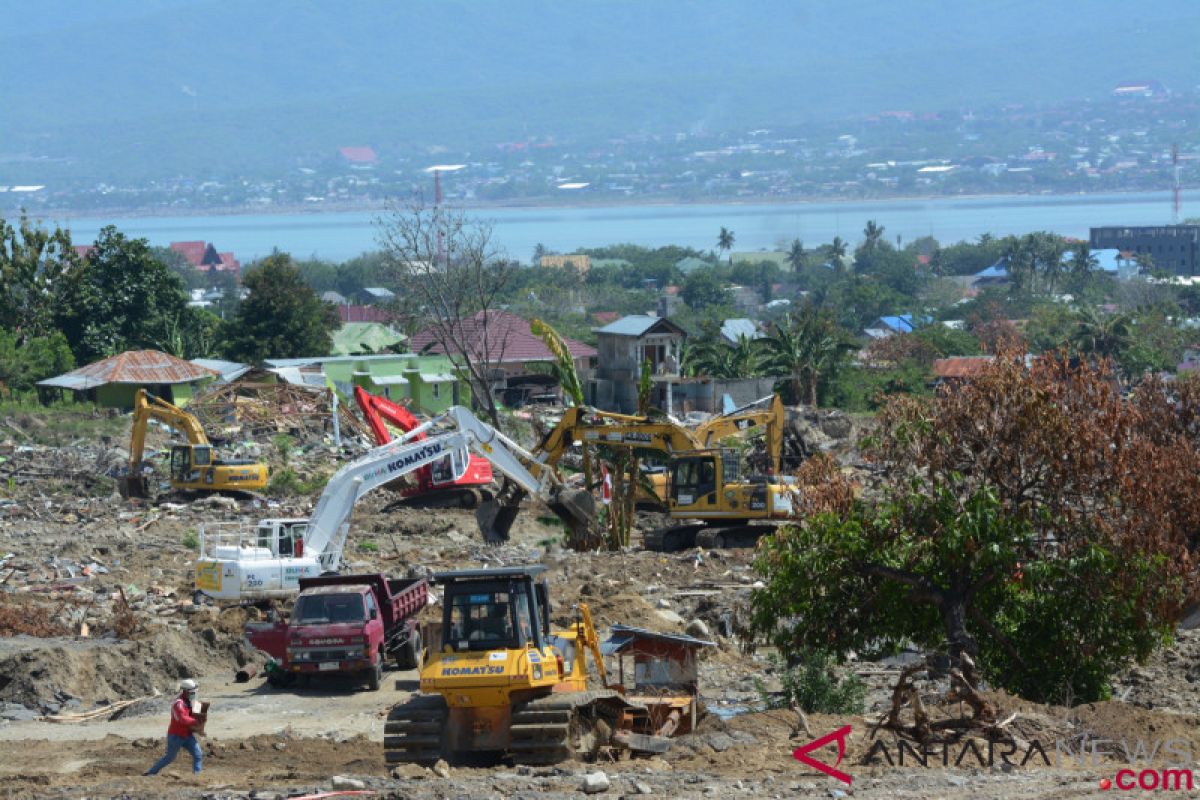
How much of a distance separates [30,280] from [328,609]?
48.3m

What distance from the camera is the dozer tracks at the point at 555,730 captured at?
15.4 m

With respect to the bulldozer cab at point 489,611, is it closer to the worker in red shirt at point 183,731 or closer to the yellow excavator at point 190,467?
the worker in red shirt at point 183,731

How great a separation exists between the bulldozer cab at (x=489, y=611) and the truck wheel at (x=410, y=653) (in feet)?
20.7

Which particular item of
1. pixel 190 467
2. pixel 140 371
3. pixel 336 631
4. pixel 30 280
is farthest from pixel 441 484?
pixel 30 280

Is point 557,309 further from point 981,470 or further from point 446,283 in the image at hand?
point 981,470

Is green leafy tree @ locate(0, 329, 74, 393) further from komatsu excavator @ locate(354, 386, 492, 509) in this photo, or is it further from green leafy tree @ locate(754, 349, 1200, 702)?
green leafy tree @ locate(754, 349, 1200, 702)

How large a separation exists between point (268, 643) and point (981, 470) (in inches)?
340

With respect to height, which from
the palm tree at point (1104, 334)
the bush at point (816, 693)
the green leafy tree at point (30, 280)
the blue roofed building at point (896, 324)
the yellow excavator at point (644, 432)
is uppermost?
the green leafy tree at point (30, 280)

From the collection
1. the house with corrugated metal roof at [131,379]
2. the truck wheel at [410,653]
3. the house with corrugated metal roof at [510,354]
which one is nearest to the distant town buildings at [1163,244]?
the house with corrugated metal roof at [510,354]

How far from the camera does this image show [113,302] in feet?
213

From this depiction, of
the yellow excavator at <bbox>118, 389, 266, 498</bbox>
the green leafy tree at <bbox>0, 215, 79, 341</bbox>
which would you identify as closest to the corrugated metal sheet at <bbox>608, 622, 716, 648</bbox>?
the yellow excavator at <bbox>118, 389, 266, 498</bbox>

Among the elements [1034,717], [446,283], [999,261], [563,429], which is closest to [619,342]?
[446,283]

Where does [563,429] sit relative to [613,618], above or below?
above

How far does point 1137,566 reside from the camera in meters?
18.3
